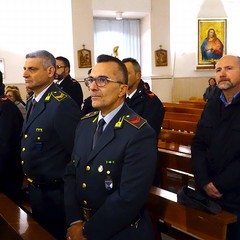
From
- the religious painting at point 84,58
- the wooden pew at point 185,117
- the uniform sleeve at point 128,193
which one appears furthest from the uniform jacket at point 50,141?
the religious painting at point 84,58

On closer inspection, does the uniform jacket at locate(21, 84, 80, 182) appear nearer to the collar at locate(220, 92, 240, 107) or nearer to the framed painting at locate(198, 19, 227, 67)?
the collar at locate(220, 92, 240, 107)

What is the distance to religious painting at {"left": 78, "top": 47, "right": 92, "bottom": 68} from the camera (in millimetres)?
11688

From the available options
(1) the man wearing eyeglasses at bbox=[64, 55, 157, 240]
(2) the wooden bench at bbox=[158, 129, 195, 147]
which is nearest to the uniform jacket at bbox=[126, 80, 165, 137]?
(2) the wooden bench at bbox=[158, 129, 195, 147]

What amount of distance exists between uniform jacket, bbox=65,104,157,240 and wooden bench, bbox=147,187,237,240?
366 mm

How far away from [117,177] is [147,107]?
1622mm

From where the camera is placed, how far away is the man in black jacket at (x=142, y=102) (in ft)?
11.3

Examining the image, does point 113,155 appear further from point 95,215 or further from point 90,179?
point 95,215

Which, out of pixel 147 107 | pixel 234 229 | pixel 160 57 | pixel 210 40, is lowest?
pixel 234 229

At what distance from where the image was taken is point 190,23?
44.7ft

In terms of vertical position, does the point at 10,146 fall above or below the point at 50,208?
above

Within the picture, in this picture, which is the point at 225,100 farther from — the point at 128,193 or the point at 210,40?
the point at 210,40

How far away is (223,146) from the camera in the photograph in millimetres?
2467

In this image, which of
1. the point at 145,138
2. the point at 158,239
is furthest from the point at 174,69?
the point at 145,138

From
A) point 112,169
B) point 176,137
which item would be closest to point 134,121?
point 112,169
